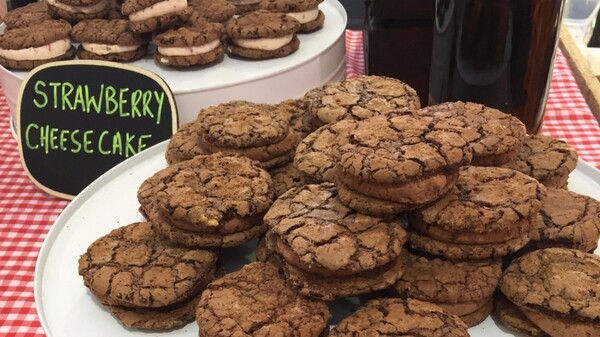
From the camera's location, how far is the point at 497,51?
1247 millimetres

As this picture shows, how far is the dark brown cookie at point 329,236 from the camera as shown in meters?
0.82

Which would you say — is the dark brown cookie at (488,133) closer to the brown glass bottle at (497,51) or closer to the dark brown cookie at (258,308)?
the brown glass bottle at (497,51)

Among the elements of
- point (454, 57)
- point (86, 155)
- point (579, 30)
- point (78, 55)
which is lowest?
point (579, 30)

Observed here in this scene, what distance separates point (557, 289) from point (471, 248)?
0.13m

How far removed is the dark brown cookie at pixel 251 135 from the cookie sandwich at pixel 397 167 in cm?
22

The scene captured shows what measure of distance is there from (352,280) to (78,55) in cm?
121

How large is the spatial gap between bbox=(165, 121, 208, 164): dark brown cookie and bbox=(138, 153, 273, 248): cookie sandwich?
0.40 ft

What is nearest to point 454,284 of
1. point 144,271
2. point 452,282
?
point 452,282

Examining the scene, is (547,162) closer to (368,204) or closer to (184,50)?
(368,204)

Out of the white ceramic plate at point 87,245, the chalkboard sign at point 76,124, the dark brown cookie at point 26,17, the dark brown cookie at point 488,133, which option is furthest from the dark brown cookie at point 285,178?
the dark brown cookie at point 26,17

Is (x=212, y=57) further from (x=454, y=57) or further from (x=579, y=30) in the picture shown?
(x=579, y=30)

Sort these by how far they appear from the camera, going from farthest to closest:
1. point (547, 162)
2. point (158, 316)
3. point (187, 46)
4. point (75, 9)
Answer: point (75, 9) < point (187, 46) < point (547, 162) < point (158, 316)

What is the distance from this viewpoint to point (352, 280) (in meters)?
0.85

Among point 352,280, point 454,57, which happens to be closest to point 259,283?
point 352,280
